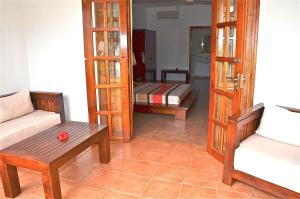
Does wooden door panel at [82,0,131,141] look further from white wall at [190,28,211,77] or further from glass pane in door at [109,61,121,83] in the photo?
white wall at [190,28,211,77]

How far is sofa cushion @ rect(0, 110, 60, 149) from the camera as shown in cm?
268

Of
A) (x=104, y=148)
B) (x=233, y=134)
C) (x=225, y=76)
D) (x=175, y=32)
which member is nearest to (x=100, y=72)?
(x=104, y=148)

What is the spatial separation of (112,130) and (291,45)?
7.88ft

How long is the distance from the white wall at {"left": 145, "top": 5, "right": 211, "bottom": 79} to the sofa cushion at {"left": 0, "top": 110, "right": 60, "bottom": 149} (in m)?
6.34

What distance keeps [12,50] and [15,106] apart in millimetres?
852

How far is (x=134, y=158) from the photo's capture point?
A: 3.03 m

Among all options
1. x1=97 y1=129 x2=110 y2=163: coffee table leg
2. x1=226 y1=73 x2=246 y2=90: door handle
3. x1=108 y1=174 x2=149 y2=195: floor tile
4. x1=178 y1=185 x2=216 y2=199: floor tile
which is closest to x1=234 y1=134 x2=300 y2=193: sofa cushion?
x1=178 y1=185 x2=216 y2=199: floor tile

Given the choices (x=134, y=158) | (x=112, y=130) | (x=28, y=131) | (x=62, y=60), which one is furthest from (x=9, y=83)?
(x=134, y=158)

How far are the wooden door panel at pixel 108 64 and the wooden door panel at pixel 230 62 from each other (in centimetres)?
112

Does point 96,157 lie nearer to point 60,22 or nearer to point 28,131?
point 28,131

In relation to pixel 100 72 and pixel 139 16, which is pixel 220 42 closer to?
pixel 100 72

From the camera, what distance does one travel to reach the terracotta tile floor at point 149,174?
2332mm

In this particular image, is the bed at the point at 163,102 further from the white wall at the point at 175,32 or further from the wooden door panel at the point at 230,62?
the white wall at the point at 175,32

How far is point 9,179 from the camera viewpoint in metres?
2.24
